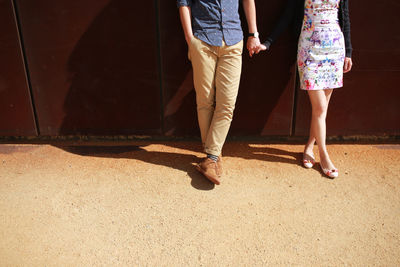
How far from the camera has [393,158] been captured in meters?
4.03

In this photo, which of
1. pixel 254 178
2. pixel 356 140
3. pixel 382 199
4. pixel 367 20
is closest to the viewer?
pixel 382 199

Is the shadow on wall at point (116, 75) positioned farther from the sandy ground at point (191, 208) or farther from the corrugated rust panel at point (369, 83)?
the corrugated rust panel at point (369, 83)

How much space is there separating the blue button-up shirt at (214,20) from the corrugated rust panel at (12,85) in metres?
2.00

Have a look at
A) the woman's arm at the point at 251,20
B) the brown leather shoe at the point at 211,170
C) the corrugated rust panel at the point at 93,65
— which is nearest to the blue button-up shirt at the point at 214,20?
the woman's arm at the point at 251,20

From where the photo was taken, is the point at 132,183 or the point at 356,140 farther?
the point at 356,140

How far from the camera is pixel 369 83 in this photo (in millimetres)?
4109

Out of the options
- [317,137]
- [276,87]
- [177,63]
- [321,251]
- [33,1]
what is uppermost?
[33,1]

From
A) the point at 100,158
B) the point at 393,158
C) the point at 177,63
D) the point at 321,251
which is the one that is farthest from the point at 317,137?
the point at 100,158

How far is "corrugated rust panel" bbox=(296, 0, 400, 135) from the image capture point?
3.87 m

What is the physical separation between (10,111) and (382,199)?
410 centimetres

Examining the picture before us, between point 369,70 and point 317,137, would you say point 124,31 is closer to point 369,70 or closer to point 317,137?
point 317,137

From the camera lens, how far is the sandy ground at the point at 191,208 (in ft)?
9.07

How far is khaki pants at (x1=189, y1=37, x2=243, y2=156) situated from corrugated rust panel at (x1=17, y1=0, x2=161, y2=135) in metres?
0.83

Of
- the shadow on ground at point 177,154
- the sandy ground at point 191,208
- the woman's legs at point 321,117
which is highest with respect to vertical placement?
the woman's legs at point 321,117
